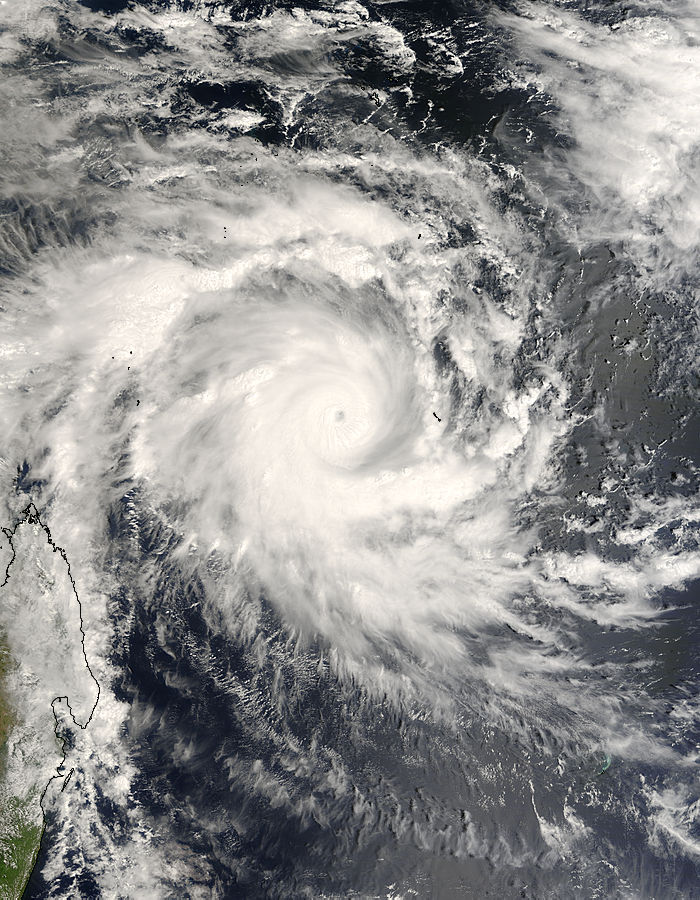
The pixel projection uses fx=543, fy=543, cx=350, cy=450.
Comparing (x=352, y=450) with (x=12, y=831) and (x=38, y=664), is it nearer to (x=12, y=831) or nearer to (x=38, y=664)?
(x=38, y=664)

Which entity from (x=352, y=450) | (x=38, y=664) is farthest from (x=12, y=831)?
(x=352, y=450)

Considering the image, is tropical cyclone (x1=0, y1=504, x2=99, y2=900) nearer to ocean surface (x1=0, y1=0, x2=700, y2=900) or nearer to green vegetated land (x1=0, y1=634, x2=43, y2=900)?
green vegetated land (x1=0, y1=634, x2=43, y2=900)

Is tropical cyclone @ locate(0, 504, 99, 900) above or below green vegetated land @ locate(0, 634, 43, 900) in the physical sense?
above

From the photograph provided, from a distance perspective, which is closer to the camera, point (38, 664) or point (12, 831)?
point (12, 831)

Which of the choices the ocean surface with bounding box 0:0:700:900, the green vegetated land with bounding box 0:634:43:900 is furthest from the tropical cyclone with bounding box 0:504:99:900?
the ocean surface with bounding box 0:0:700:900

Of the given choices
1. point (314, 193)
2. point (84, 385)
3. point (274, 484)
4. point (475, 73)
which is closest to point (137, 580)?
point (274, 484)
